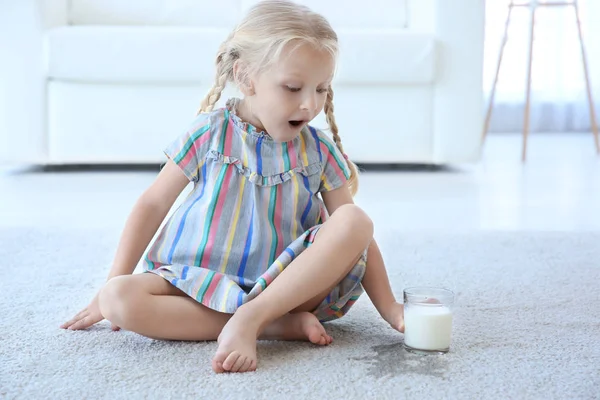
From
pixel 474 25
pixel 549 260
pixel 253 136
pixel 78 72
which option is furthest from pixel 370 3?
pixel 253 136

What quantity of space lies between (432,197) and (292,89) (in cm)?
127

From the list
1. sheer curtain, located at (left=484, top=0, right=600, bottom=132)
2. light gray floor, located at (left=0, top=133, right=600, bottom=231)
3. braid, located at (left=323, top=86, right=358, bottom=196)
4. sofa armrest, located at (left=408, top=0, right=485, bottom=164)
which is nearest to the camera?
braid, located at (left=323, top=86, right=358, bottom=196)

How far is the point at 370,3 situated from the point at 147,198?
2171mm

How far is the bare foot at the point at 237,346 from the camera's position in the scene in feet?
2.85

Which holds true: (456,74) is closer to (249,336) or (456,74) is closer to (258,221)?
(258,221)

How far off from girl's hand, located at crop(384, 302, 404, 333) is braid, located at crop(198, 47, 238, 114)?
13.9 inches

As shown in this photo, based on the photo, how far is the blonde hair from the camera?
1022mm

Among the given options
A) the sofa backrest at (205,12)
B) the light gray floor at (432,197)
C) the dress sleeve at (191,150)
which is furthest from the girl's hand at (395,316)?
the sofa backrest at (205,12)

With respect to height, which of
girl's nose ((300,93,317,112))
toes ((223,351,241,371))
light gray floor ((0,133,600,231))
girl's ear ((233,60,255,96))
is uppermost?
girl's ear ((233,60,255,96))

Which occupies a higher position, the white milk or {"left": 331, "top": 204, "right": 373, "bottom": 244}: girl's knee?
{"left": 331, "top": 204, "right": 373, "bottom": 244}: girl's knee

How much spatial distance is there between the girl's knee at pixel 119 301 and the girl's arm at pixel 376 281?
0.29m

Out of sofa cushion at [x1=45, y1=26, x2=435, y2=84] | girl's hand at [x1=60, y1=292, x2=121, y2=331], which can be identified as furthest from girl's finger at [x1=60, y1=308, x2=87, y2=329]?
sofa cushion at [x1=45, y1=26, x2=435, y2=84]

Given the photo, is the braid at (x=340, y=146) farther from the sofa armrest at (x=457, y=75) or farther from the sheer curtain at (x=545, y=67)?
the sheer curtain at (x=545, y=67)

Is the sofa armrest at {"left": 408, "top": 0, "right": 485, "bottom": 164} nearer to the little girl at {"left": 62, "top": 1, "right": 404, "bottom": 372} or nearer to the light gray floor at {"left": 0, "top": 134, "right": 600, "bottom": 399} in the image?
the light gray floor at {"left": 0, "top": 134, "right": 600, "bottom": 399}
